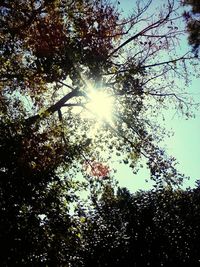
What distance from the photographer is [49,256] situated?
712 centimetres

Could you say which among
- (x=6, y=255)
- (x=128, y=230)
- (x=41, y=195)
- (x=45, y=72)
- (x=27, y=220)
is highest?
(x=45, y=72)

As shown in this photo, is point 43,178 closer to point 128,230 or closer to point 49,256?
point 49,256

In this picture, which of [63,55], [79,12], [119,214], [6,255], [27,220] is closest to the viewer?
[6,255]

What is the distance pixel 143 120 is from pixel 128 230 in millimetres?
5560

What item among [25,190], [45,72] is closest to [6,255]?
[25,190]

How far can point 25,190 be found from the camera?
7238 mm

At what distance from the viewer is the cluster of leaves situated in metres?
14.2

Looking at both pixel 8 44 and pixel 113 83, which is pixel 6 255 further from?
pixel 113 83

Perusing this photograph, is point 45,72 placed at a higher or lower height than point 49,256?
higher

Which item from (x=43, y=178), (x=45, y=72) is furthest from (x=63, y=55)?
(x=43, y=178)

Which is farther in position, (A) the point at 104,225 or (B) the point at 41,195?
(A) the point at 104,225

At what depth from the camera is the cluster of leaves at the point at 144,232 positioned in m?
14.2

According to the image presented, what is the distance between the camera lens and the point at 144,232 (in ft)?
49.8

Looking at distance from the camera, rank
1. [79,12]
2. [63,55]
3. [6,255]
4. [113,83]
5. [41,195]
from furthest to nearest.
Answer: [113,83], [79,12], [63,55], [41,195], [6,255]
